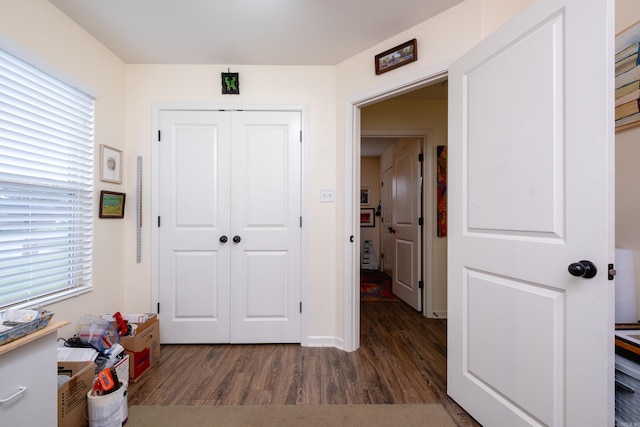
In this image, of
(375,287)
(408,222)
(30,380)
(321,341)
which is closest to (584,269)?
(321,341)

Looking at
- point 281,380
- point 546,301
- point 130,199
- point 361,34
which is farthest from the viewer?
point 130,199

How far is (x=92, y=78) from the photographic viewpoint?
1.87 m

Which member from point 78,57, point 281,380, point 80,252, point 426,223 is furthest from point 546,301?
point 78,57

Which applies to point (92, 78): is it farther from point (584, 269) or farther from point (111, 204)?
point (584, 269)

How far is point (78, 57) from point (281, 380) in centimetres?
257

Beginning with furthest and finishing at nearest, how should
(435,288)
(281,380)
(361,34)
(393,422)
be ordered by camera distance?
1. (435,288)
2. (361,34)
3. (281,380)
4. (393,422)

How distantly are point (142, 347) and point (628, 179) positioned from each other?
2.90 metres

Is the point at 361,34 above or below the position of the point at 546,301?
above

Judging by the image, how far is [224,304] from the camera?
7.22 ft

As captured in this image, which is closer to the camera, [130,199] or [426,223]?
[130,199]

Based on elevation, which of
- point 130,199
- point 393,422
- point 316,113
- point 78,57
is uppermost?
point 78,57

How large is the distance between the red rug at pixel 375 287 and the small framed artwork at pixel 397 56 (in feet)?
8.97

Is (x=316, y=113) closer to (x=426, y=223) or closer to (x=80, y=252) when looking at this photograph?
(x=426, y=223)

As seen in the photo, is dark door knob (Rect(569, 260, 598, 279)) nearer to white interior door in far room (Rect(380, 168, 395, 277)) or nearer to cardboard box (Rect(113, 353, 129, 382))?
cardboard box (Rect(113, 353, 129, 382))
